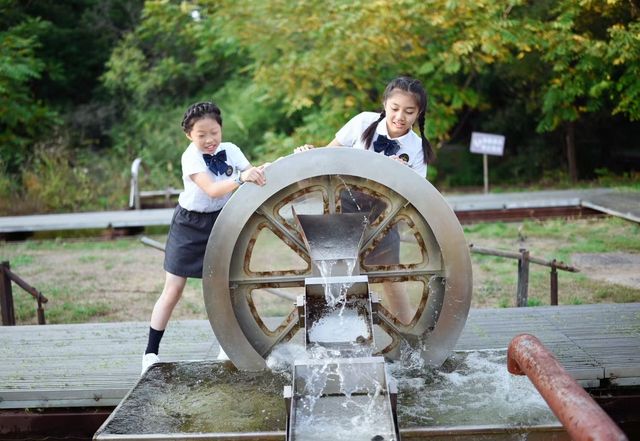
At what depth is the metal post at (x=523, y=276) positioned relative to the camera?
510cm

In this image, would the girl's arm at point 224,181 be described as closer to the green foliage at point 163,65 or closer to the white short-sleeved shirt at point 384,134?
the white short-sleeved shirt at point 384,134

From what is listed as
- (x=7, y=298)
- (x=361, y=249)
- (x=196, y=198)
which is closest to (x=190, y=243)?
(x=196, y=198)

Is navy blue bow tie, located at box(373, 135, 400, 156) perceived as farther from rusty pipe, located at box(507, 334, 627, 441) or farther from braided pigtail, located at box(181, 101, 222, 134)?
rusty pipe, located at box(507, 334, 627, 441)

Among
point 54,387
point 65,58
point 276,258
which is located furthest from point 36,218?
point 54,387

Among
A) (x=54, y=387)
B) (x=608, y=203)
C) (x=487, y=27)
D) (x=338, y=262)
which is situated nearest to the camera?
(x=338, y=262)

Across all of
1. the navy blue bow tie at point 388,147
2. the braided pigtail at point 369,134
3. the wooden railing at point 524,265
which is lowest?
the wooden railing at point 524,265

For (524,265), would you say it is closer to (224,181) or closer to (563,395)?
(224,181)

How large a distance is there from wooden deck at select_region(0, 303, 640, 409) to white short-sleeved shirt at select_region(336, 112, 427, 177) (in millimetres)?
1156

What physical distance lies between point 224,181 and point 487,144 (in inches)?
335

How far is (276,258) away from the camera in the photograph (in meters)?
8.50

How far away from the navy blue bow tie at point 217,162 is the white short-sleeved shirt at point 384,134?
0.61 metres

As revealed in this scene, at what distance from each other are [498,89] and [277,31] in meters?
5.59

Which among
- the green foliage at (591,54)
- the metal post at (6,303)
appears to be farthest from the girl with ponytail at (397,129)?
the green foliage at (591,54)

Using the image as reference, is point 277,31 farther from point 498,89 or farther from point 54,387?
point 54,387
